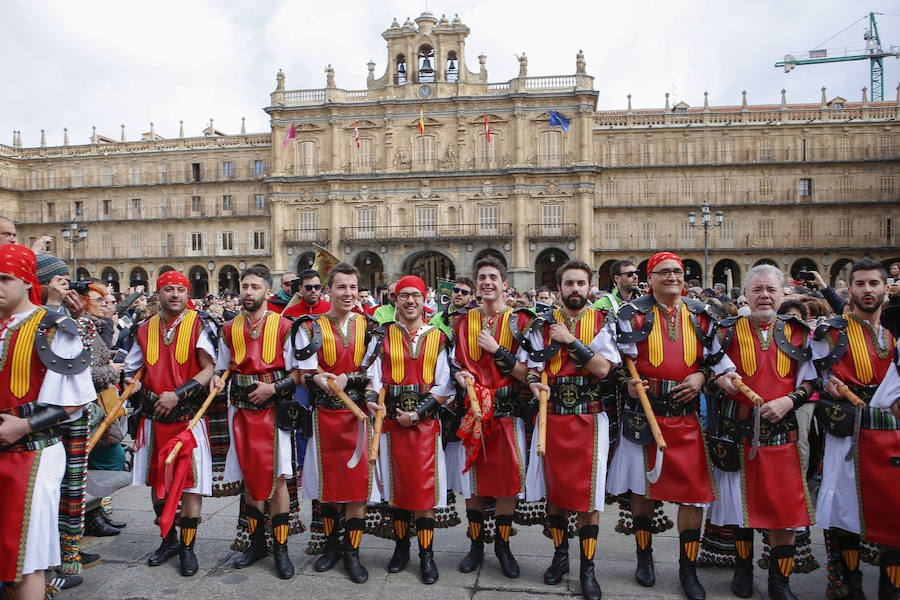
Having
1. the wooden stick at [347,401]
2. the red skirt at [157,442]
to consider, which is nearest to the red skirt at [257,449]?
the red skirt at [157,442]

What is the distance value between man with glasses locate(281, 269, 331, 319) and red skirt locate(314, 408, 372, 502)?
2.29 m

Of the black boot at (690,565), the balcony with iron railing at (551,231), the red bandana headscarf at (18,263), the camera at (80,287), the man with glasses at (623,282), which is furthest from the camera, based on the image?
the balcony with iron railing at (551,231)

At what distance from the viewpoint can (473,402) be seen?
455cm

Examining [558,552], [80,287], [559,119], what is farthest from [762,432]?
[559,119]

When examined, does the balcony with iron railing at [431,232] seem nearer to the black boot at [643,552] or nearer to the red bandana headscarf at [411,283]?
the red bandana headscarf at [411,283]

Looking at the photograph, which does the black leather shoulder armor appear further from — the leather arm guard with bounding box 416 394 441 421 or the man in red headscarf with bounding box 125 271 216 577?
the leather arm guard with bounding box 416 394 441 421

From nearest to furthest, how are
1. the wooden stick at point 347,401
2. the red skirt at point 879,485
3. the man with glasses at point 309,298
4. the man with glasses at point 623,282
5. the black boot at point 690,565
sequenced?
the red skirt at point 879,485 < the black boot at point 690,565 < the wooden stick at point 347,401 < the man with glasses at point 309,298 < the man with glasses at point 623,282

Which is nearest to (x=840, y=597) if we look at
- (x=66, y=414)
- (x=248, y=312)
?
(x=248, y=312)

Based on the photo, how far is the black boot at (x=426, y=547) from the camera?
4637mm

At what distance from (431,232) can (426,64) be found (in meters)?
9.79

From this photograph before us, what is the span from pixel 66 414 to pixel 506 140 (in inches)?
1271

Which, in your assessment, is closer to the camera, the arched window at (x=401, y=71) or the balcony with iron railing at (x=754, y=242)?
the balcony with iron railing at (x=754, y=242)

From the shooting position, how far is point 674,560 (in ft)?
16.4

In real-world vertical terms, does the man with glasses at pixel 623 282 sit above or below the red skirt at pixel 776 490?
above
